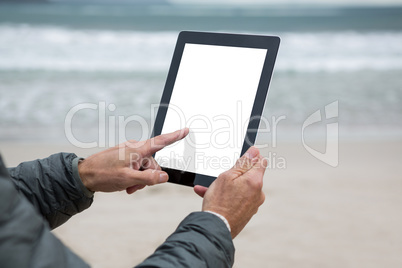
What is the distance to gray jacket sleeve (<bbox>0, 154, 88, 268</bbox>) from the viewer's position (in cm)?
78

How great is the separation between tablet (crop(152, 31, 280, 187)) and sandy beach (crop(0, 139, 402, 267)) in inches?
45.7

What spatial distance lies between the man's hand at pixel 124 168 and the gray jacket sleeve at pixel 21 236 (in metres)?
0.59

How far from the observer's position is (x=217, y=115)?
1.49 meters

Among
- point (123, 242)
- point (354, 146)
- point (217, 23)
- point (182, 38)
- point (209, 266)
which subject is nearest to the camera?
point (209, 266)

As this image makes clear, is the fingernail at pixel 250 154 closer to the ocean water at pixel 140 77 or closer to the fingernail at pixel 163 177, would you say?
the fingernail at pixel 163 177

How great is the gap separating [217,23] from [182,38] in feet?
55.3

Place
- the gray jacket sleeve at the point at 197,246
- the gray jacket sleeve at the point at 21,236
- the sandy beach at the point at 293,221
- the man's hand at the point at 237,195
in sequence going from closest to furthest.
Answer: the gray jacket sleeve at the point at 21,236 → the gray jacket sleeve at the point at 197,246 → the man's hand at the point at 237,195 → the sandy beach at the point at 293,221

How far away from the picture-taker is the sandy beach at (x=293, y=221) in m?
2.53

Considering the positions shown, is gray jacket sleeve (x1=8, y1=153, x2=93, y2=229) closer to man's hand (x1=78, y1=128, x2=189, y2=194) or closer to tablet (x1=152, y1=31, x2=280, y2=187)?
man's hand (x1=78, y1=128, x2=189, y2=194)

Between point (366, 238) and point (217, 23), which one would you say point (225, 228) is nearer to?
point (366, 238)

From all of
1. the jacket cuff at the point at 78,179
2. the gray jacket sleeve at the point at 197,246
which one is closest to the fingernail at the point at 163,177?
the jacket cuff at the point at 78,179

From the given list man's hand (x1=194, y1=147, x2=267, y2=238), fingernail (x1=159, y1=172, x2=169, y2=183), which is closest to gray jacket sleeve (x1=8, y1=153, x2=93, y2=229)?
fingernail (x1=159, y1=172, x2=169, y2=183)

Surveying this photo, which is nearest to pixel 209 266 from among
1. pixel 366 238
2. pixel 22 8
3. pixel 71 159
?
pixel 71 159

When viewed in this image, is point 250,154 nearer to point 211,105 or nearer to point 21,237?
point 211,105
